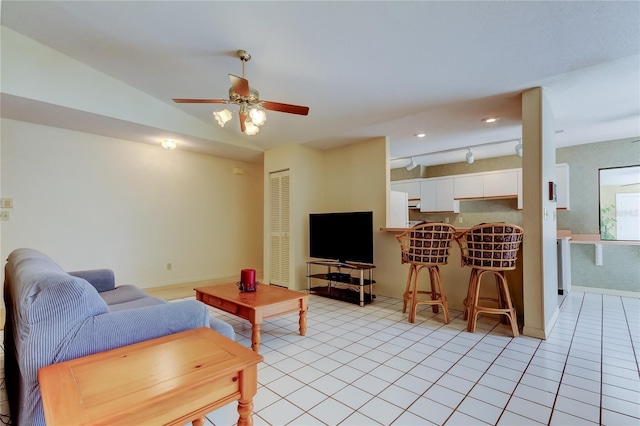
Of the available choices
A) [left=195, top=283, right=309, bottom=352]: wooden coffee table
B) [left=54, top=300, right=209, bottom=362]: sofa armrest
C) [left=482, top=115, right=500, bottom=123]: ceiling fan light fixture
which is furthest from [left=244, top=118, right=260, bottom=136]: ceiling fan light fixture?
[left=482, top=115, right=500, bottom=123]: ceiling fan light fixture

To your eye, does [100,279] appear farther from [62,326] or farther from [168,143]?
[168,143]

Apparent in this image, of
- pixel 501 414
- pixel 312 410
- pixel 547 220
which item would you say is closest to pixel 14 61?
pixel 312 410

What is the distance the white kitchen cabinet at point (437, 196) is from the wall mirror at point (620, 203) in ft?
7.12

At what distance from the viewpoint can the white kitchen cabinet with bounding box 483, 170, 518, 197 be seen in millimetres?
5152

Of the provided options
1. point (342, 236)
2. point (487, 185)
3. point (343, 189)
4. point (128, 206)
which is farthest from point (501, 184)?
point (128, 206)

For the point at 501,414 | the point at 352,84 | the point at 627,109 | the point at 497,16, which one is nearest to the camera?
the point at 501,414

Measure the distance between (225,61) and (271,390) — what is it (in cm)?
303

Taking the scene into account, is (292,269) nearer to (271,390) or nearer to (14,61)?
(271,390)

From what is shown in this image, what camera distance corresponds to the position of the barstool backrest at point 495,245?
2.76 meters

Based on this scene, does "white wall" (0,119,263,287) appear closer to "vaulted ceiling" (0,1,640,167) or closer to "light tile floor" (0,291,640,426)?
"vaulted ceiling" (0,1,640,167)

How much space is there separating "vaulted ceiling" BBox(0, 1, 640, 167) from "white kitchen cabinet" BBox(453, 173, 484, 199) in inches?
46.6

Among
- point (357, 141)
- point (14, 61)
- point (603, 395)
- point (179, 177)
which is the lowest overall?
point (603, 395)

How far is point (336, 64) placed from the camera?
285 centimetres

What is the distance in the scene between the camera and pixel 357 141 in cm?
472
